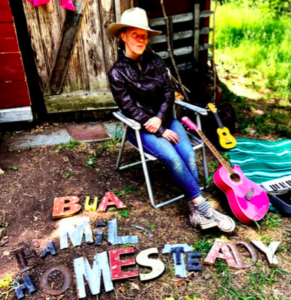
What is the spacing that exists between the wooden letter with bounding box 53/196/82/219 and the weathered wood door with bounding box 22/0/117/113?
1721mm

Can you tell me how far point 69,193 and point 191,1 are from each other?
146 inches

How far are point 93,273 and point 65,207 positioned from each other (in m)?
0.84

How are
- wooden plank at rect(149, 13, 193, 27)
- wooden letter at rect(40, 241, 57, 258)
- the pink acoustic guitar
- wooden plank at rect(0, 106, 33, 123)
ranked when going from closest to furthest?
wooden letter at rect(40, 241, 57, 258)
the pink acoustic guitar
wooden plank at rect(0, 106, 33, 123)
wooden plank at rect(149, 13, 193, 27)

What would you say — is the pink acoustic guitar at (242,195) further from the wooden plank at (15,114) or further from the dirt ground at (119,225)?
the wooden plank at (15,114)

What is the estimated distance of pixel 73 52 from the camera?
4.41 metres

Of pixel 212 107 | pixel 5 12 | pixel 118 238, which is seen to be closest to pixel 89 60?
pixel 5 12

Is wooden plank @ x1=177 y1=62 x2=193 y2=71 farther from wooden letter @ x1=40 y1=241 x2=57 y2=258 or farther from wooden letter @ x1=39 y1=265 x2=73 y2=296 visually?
wooden letter @ x1=39 y1=265 x2=73 y2=296

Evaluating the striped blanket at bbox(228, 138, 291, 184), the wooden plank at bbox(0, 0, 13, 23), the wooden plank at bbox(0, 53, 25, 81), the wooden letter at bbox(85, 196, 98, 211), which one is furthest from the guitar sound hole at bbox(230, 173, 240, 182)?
the wooden plank at bbox(0, 0, 13, 23)

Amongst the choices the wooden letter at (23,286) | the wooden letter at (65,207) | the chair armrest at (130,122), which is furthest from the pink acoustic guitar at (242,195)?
the wooden letter at (23,286)

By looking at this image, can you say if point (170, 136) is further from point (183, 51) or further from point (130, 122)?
point (183, 51)

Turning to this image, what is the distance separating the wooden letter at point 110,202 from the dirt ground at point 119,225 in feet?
0.21

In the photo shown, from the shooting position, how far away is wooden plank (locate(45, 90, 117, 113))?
4.62 metres

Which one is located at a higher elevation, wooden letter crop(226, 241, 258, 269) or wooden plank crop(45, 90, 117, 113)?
wooden plank crop(45, 90, 117, 113)

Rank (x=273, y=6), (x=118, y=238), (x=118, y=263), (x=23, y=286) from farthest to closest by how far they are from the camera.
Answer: (x=273, y=6)
(x=118, y=238)
(x=118, y=263)
(x=23, y=286)
